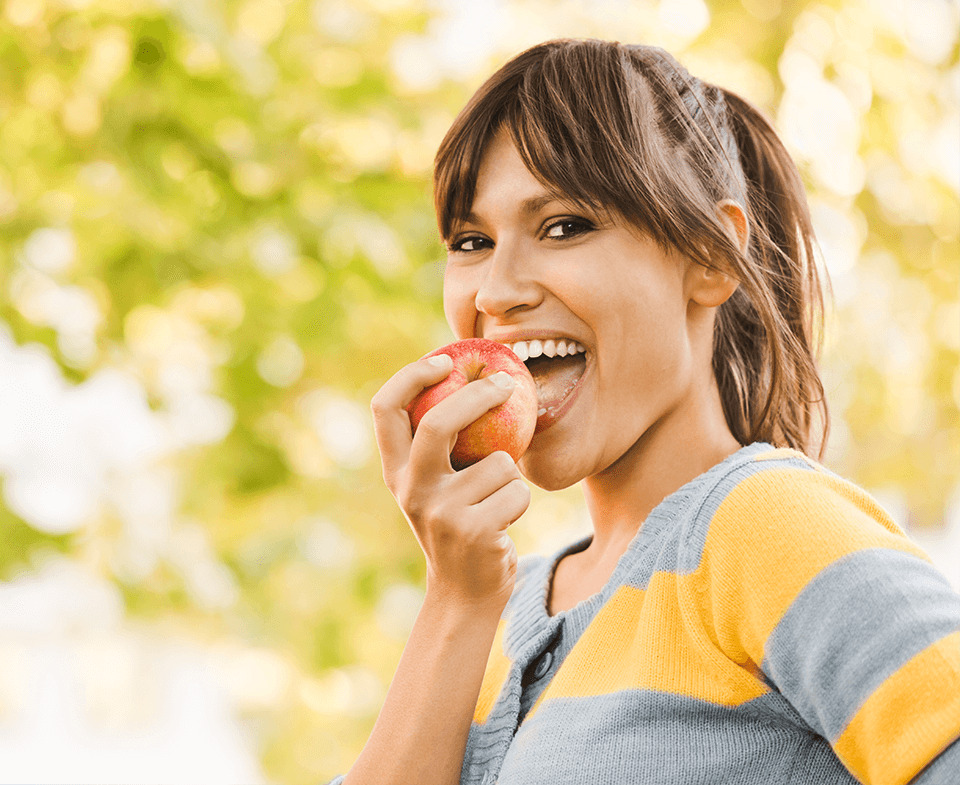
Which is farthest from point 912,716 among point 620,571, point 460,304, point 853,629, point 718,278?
point 460,304

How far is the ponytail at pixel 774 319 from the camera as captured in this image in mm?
1368

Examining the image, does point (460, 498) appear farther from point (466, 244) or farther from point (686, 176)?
point (686, 176)

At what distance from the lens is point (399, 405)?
1.24 metres

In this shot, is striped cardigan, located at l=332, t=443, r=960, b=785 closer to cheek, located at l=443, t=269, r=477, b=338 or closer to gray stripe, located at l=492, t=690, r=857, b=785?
gray stripe, located at l=492, t=690, r=857, b=785

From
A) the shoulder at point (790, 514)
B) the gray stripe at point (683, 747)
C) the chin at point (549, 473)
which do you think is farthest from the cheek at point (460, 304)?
the gray stripe at point (683, 747)

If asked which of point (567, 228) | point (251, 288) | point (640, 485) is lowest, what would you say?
point (640, 485)

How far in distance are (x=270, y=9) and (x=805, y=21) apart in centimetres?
192

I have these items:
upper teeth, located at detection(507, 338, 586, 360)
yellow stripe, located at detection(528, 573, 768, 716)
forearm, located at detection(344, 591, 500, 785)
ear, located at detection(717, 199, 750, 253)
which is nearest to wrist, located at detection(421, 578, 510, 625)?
forearm, located at detection(344, 591, 500, 785)

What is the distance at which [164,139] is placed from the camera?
225 cm

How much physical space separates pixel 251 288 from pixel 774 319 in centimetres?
157

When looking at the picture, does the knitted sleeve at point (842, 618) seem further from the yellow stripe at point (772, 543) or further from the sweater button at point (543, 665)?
the sweater button at point (543, 665)

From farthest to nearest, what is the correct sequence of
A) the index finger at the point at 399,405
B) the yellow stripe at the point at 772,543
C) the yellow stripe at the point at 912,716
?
the index finger at the point at 399,405
the yellow stripe at the point at 772,543
the yellow stripe at the point at 912,716

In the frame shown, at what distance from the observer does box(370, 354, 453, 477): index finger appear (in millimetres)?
1224

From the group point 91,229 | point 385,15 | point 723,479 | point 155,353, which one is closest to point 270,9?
point 385,15
